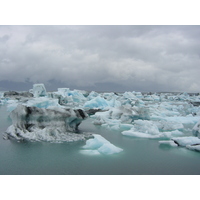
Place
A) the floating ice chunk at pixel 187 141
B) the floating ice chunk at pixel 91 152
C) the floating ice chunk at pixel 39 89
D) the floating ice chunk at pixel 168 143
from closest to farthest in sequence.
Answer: the floating ice chunk at pixel 91 152 < the floating ice chunk at pixel 187 141 < the floating ice chunk at pixel 168 143 < the floating ice chunk at pixel 39 89

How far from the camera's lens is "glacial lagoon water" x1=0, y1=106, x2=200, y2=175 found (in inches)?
178

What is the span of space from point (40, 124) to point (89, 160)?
314 cm

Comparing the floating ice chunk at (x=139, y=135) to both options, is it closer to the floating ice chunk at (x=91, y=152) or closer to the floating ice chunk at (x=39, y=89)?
the floating ice chunk at (x=91, y=152)

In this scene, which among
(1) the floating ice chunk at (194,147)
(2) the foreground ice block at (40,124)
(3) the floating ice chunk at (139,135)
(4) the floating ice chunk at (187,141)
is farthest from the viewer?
(3) the floating ice chunk at (139,135)

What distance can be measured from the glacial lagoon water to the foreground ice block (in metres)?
0.43

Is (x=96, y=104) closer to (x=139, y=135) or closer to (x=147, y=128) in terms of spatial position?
(x=147, y=128)

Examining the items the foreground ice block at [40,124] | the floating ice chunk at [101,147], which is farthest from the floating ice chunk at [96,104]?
the floating ice chunk at [101,147]

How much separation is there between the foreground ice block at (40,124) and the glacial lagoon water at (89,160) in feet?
1.40

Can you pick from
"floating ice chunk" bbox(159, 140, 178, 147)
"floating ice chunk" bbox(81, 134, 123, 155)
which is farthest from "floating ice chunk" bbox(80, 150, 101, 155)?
"floating ice chunk" bbox(159, 140, 178, 147)

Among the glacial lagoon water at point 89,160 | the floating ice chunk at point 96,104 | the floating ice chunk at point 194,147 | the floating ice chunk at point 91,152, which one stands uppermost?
the floating ice chunk at point 96,104

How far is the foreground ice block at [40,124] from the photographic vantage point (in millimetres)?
7027

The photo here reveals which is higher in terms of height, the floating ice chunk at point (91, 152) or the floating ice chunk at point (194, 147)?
the floating ice chunk at point (194, 147)

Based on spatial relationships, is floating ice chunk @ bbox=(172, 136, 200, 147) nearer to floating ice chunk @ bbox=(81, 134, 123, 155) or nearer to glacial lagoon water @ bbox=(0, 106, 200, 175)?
glacial lagoon water @ bbox=(0, 106, 200, 175)

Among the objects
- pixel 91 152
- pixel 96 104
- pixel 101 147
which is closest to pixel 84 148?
pixel 91 152
